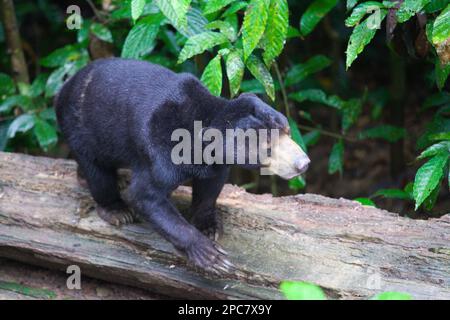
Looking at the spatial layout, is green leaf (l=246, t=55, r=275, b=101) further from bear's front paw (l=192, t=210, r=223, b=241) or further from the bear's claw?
the bear's claw

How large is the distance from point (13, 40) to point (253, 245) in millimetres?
3131

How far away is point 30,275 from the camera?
435 cm

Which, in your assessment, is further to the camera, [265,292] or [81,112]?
[81,112]

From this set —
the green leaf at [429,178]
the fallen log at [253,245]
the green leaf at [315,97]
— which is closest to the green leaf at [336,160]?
the green leaf at [315,97]

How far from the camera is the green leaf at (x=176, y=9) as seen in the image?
12.5 feet

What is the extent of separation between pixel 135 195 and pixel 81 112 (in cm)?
73

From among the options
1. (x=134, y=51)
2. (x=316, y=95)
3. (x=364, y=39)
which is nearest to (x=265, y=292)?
(x=364, y=39)

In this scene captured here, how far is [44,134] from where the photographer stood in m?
5.37

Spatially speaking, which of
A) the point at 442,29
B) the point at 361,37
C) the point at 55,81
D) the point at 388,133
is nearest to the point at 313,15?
the point at 361,37

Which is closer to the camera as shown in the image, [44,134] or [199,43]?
[199,43]

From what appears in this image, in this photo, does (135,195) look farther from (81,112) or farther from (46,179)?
(46,179)

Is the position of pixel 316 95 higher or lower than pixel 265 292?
higher

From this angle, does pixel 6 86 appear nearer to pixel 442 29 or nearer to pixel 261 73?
pixel 261 73


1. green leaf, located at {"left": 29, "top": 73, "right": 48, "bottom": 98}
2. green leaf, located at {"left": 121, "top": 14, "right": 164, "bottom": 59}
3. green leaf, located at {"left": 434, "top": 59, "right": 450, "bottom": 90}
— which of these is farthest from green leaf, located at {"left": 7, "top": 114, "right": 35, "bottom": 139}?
green leaf, located at {"left": 434, "top": 59, "right": 450, "bottom": 90}
